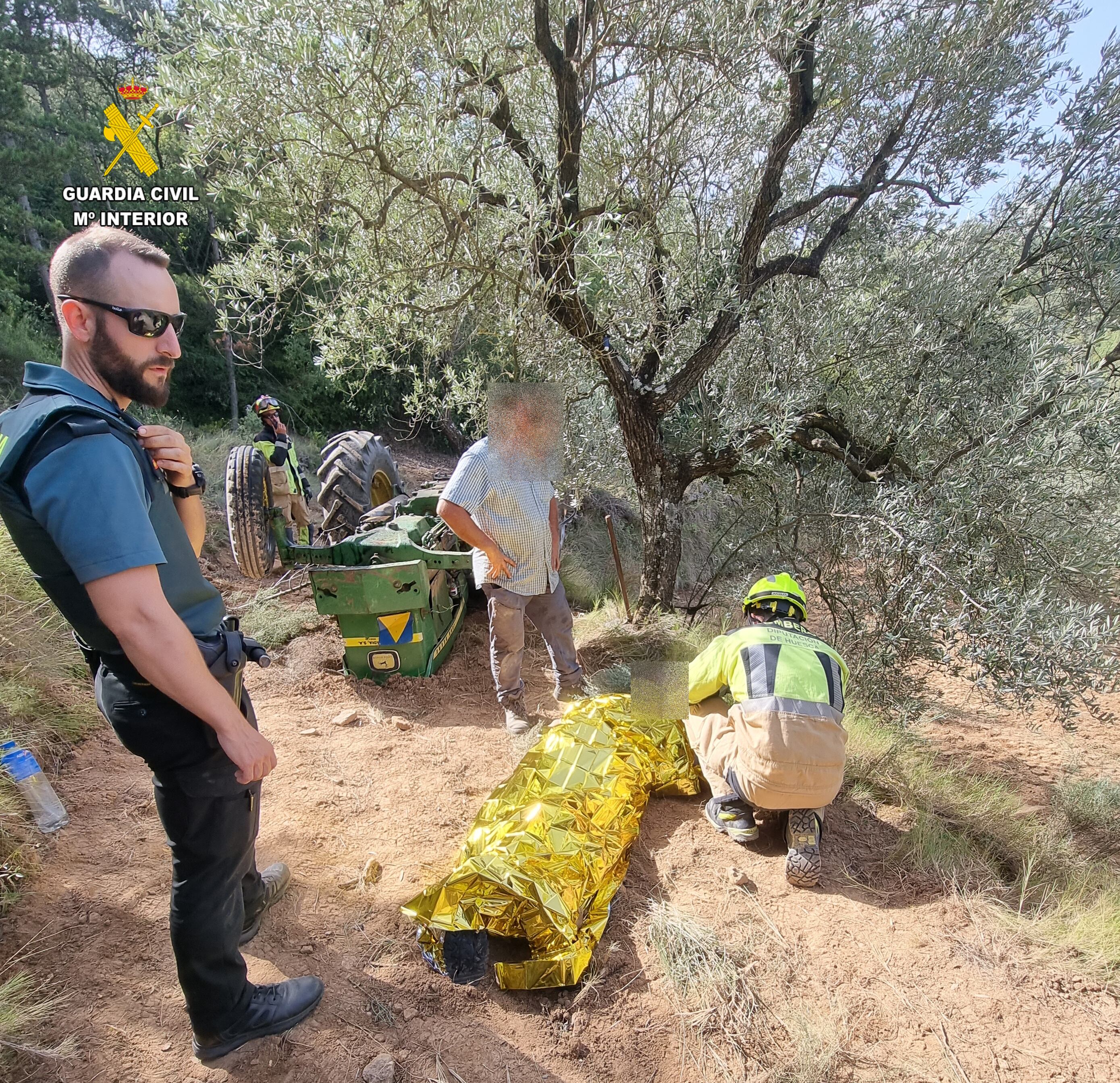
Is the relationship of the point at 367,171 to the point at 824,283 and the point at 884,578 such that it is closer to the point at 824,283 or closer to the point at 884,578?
the point at 824,283

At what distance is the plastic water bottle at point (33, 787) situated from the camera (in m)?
2.65

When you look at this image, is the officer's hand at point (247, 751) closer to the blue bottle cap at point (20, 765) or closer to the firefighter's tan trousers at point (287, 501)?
the blue bottle cap at point (20, 765)

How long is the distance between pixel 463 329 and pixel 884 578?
3032 millimetres

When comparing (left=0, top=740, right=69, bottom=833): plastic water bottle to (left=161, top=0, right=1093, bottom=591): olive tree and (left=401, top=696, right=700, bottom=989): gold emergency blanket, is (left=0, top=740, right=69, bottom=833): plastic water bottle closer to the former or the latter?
(left=401, top=696, right=700, bottom=989): gold emergency blanket

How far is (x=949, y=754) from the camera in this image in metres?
4.54

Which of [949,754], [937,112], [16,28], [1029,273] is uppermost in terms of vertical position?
[16,28]

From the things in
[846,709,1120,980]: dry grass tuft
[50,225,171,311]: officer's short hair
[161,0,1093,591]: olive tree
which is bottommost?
[846,709,1120,980]: dry grass tuft

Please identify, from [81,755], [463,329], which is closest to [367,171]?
[463,329]

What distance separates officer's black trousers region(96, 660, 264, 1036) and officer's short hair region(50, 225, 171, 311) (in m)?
0.83

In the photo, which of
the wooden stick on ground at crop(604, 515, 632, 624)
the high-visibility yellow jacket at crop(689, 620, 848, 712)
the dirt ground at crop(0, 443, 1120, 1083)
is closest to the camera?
the dirt ground at crop(0, 443, 1120, 1083)

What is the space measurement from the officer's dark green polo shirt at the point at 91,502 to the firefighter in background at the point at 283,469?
10.1 ft

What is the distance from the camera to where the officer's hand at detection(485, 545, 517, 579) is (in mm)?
3479

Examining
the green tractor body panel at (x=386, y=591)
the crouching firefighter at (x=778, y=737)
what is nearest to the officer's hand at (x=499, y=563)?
the green tractor body panel at (x=386, y=591)

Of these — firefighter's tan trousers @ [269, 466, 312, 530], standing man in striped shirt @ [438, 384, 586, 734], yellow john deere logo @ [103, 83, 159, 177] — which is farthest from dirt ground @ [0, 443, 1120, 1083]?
yellow john deere logo @ [103, 83, 159, 177]
